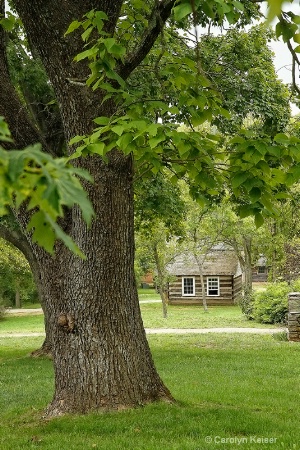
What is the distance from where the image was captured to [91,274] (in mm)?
6031

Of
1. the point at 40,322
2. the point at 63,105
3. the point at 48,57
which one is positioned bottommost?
the point at 40,322

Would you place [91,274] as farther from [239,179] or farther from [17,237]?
[17,237]

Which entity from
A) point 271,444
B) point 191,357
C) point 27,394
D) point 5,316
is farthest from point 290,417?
point 5,316

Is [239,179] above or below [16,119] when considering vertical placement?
below

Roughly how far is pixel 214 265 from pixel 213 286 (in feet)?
5.37

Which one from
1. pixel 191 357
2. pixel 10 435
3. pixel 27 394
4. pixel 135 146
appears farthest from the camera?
pixel 191 357

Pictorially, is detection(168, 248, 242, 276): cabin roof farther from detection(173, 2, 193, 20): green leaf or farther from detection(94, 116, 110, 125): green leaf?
detection(173, 2, 193, 20): green leaf

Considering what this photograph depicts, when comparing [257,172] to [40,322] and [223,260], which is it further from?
[223,260]

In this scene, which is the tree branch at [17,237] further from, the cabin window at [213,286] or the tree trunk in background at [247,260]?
the cabin window at [213,286]

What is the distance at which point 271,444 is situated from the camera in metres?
5.03

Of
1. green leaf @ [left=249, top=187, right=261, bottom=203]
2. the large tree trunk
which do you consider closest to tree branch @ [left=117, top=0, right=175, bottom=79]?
the large tree trunk

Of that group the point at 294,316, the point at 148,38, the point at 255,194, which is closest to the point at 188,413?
the point at 255,194

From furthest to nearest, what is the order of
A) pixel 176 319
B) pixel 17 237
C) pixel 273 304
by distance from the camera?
pixel 176 319 < pixel 273 304 < pixel 17 237

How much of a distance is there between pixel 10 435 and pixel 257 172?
3.78m
